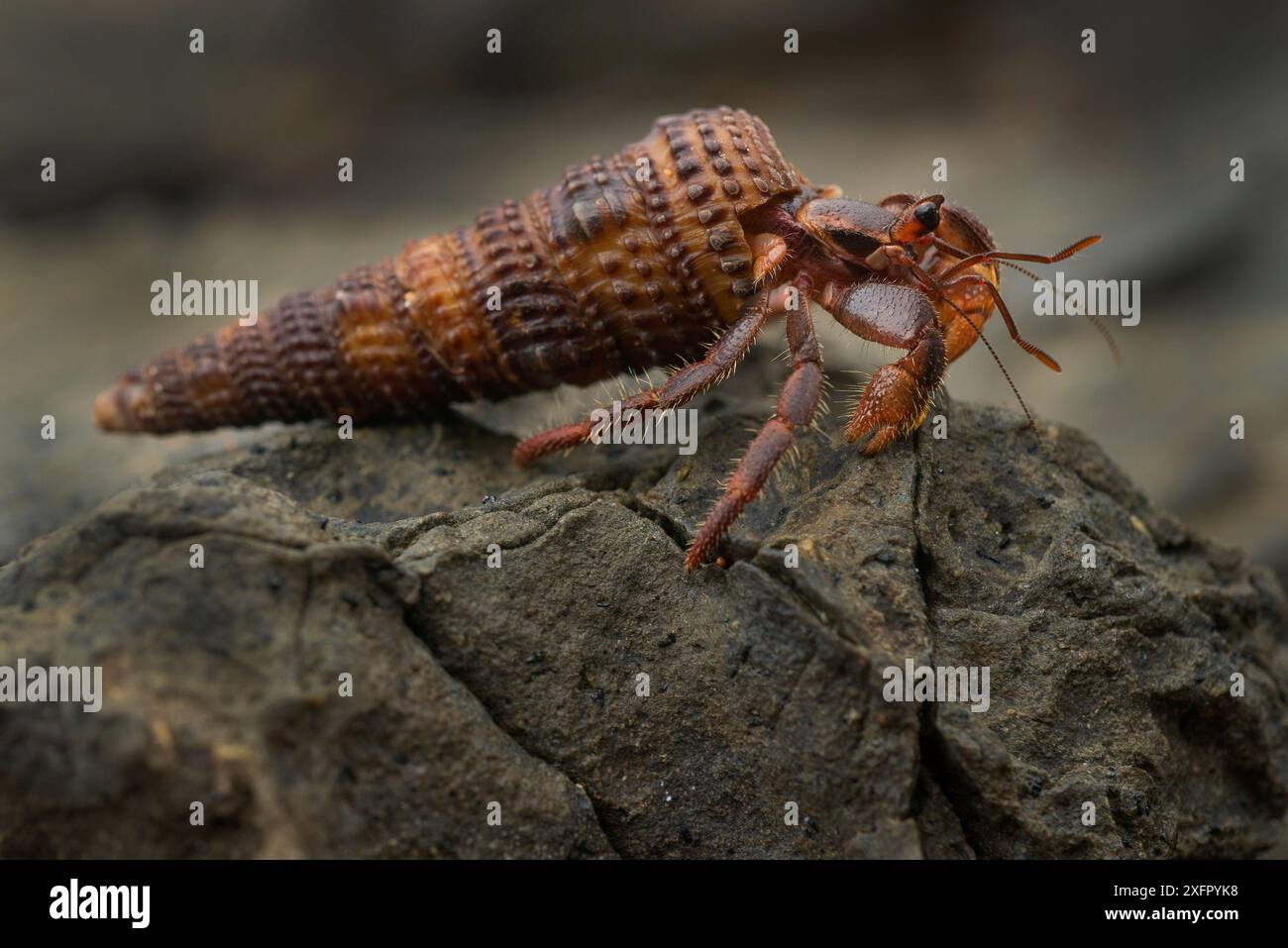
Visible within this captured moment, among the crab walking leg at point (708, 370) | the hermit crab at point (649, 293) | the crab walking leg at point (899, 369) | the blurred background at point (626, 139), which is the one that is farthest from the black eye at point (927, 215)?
the blurred background at point (626, 139)

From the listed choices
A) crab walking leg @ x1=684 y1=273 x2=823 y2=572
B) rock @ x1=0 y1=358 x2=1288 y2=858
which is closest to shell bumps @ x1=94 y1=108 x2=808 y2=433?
crab walking leg @ x1=684 y1=273 x2=823 y2=572

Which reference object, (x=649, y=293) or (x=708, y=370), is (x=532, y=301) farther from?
(x=708, y=370)

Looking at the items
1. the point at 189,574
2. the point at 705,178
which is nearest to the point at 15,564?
the point at 189,574

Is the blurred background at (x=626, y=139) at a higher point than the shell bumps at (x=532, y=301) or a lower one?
higher

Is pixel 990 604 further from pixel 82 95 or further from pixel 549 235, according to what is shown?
pixel 82 95

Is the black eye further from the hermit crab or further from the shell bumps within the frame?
the shell bumps

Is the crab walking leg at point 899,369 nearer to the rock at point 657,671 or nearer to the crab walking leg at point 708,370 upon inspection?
the rock at point 657,671

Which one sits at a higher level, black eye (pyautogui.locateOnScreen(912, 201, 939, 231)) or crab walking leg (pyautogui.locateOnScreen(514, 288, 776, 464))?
black eye (pyautogui.locateOnScreen(912, 201, 939, 231))
